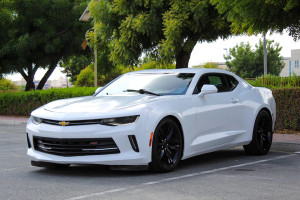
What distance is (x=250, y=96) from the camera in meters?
9.27

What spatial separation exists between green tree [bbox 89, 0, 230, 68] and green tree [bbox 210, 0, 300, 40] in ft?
21.7

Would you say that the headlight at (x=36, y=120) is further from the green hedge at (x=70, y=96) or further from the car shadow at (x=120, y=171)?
the green hedge at (x=70, y=96)

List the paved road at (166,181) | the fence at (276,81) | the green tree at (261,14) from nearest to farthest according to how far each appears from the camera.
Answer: the paved road at (166,181) < the green tree at (261,14) < the fence at (276,81)

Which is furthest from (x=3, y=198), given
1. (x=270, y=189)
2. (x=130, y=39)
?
(x=130, y=39)

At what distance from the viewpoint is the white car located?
22.1 ft

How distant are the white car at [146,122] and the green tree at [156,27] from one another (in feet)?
35.1

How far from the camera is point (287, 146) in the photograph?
10.8 m

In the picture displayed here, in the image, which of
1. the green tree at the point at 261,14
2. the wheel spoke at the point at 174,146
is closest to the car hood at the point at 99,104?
the wheel spoke at the point at 174,146

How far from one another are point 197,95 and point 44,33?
28.7 metres

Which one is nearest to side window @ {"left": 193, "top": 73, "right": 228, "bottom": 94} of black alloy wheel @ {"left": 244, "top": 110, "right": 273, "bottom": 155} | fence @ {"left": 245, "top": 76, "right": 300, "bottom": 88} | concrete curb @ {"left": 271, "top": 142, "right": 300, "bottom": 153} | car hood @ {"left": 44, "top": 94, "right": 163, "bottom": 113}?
black alloy wheel @ {"left": 244, "top": 110, "right": 273, "bottom": 155}

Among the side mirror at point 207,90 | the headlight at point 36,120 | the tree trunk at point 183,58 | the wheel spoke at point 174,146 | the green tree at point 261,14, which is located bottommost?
the wheel spoke at point 174,146

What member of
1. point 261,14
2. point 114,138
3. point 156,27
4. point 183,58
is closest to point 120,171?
point 114,138

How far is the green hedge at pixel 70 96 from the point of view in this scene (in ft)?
45.7

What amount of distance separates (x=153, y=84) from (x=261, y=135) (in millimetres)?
2698
